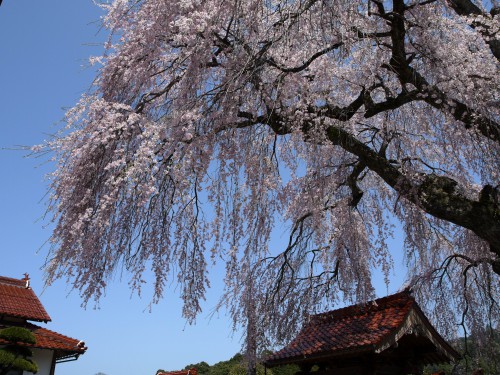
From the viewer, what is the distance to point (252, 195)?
6.86 metres

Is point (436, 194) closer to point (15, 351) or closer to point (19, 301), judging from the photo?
point (15, 351)

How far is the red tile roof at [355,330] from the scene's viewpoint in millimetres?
7369

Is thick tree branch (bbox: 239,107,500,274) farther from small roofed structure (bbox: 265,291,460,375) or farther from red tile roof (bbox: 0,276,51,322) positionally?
red tile roof (bbox: 0,276,51,322)

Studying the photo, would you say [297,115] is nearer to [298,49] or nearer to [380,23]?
[298,49]

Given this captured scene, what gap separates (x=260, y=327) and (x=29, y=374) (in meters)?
7.95

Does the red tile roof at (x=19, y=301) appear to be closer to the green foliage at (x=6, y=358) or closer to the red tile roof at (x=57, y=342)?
the red tile roof at (x=57, y=342)

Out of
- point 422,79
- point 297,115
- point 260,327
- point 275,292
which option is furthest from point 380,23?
point 260,327

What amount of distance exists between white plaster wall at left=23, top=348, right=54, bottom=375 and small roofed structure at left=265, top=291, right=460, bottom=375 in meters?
7.48

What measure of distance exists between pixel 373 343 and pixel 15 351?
8146mm

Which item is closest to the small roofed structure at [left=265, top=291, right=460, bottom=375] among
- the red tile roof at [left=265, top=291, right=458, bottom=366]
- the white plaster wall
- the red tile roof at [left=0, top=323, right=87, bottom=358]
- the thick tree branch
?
the red tile roof at [left=265, top=291, right=458, bottom=366]

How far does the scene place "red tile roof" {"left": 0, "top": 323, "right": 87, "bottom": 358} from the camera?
1292cm

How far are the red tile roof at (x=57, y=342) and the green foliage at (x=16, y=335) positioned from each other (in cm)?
170

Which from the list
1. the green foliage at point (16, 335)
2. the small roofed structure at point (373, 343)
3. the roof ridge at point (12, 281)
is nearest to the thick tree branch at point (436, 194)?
the small roofed structure at point (373, 343)

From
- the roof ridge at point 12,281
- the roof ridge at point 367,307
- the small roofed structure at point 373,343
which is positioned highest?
the roof ridge at point 12,281
